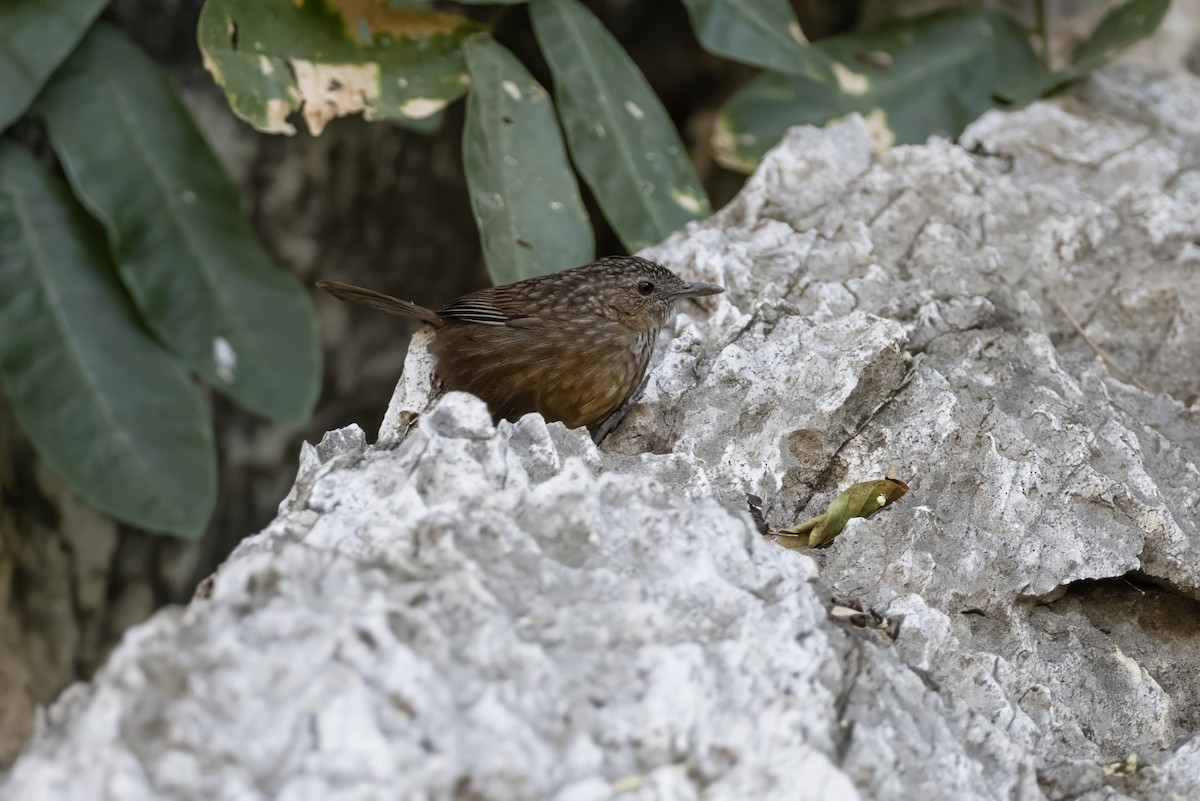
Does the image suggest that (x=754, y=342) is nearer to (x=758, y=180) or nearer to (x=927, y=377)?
(x=927, y=377)

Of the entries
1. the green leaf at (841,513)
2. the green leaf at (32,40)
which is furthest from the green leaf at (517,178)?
the green leaf at (841,513)

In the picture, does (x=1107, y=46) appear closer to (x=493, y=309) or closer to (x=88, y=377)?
(x=493, y=309)

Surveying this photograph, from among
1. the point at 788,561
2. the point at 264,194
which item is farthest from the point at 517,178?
the point at 788,561

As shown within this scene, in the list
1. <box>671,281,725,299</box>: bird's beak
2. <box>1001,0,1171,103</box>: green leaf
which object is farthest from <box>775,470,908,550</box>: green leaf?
<box>1001,0,1171,103</box>: green leaf

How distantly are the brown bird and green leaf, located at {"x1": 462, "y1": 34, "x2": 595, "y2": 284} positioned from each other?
0.29 ft

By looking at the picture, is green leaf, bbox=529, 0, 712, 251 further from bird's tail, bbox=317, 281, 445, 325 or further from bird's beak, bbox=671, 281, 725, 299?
bird's tail, bbox=317, 281, 445, 325

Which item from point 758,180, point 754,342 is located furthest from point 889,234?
point 754,342

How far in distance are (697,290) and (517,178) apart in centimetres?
61

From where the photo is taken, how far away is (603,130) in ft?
11.5

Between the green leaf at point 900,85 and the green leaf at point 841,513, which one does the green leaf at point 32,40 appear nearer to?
the green leaf at point 900,85

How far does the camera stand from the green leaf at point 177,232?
3055 millimetres

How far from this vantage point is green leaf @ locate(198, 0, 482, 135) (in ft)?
10.2

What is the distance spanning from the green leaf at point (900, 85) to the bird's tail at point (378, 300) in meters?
1.28

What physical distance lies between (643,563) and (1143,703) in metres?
1.08
